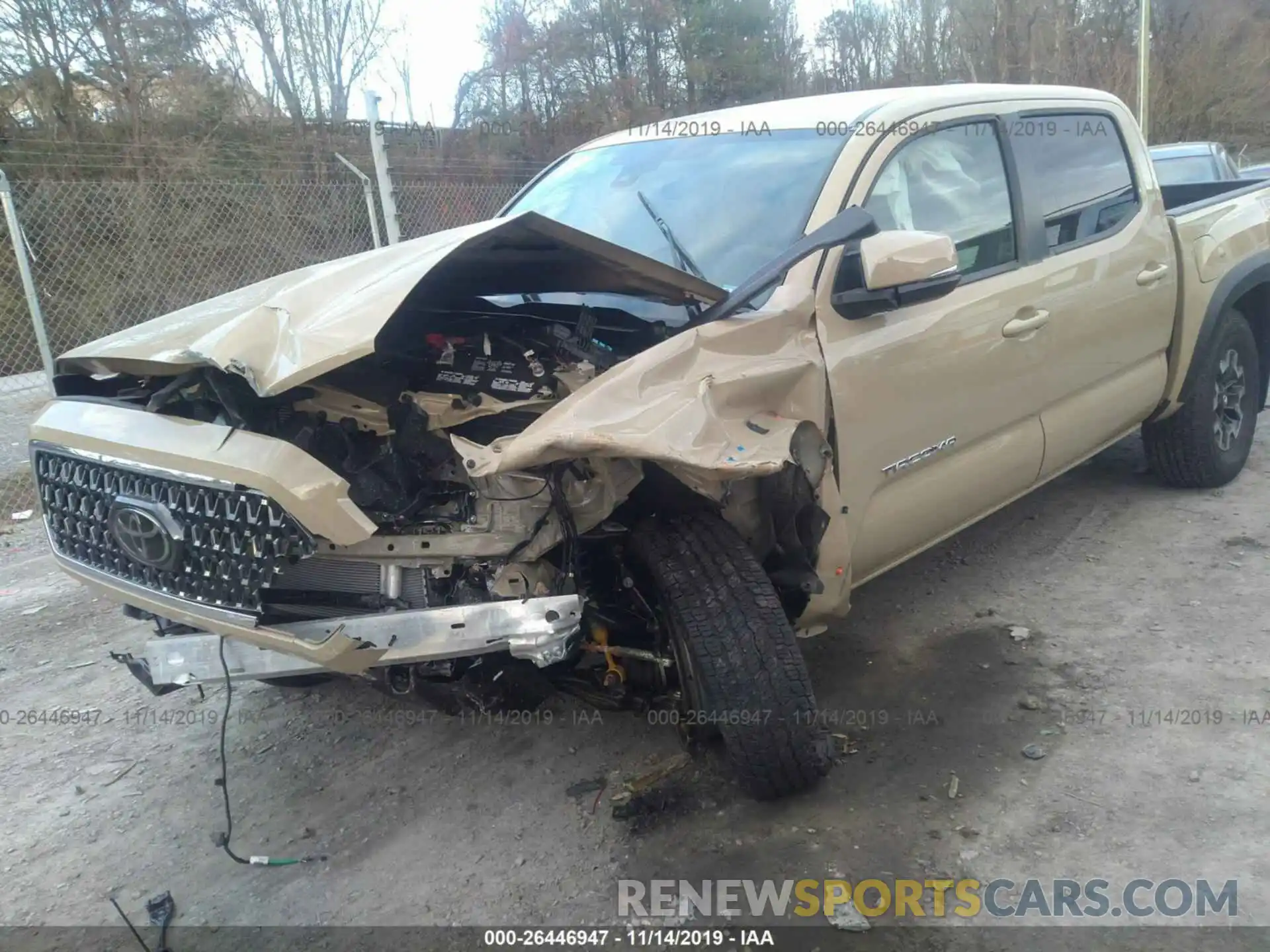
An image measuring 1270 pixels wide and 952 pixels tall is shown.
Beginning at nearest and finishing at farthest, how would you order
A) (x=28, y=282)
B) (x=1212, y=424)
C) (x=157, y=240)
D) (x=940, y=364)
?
(x=940, y=364)
(x=1212, y=424)
(x=28, y=282)
(x=157, y=240)

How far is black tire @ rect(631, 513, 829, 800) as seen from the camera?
244cm

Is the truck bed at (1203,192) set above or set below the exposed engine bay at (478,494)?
above

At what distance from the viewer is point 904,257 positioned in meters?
2.59

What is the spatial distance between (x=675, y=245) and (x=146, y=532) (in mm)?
1814

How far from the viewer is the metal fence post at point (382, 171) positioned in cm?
780

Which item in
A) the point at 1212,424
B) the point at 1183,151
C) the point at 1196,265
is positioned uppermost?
the point at 1183,151

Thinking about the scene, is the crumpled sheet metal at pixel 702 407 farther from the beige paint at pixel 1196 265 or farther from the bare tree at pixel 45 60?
the bare tree at pixel 45 60

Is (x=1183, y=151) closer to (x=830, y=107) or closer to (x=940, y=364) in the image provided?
(x=830, y=107)

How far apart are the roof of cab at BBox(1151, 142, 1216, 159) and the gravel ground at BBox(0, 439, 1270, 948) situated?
18.3 ft

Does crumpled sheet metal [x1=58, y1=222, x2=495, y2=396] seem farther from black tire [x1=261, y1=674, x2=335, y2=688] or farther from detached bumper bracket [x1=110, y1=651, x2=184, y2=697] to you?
black tire [x1=261, y1=674, x2=335, y2=688]

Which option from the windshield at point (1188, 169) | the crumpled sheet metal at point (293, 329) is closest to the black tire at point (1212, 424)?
the crumpled sheet metal at point (293, 329)

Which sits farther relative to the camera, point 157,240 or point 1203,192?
point 157,240

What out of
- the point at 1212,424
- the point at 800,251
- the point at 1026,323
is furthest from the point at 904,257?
the point at 1212,424

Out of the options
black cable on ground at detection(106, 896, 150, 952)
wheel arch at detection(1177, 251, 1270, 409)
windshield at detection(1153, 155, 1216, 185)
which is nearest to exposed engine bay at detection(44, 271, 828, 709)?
black cable on ground at detection(106, 896, 150, 952)
